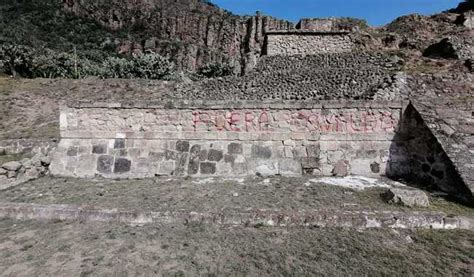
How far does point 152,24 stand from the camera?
57.4 metres

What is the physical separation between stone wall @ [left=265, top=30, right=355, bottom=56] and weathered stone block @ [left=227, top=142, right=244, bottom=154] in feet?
64.9

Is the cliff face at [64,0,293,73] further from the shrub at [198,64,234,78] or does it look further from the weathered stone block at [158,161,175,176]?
the weathered stone block at [158,161,175,176]

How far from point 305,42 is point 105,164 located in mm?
21853

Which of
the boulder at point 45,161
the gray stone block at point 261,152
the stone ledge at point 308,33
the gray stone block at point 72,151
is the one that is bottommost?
the boulder at point 45,161

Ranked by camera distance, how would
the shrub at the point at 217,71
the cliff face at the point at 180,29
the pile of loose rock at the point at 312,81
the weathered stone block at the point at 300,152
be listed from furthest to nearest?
the cliff face at the point at 180,29 < the shrub at the point at 217,71 < the pile of loose rock at the point at 312,81 < the weathered stone block at the point at 300,152

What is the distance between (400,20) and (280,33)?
11507 mm

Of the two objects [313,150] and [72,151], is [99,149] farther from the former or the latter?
[313,150]

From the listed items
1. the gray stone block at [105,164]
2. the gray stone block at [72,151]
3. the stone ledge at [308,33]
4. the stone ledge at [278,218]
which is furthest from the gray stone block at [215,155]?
the stone ledge at [308,33]

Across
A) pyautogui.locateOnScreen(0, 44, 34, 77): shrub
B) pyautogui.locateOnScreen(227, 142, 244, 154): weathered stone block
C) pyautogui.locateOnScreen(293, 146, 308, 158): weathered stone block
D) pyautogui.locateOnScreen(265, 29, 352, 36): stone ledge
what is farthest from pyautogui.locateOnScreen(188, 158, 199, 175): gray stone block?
pyautogui.locateOnScreen(0, 44, 34, 77): shrub

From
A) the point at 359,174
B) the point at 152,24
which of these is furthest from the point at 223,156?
the point at 152,24

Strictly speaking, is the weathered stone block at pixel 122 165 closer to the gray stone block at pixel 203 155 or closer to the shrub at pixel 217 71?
the gray stone block at pixel 203 155

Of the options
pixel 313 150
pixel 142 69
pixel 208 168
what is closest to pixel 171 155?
pixel 208 168

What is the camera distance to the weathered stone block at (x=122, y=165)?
7.38m

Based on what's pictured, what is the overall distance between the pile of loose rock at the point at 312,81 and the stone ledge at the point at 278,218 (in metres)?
13.0
